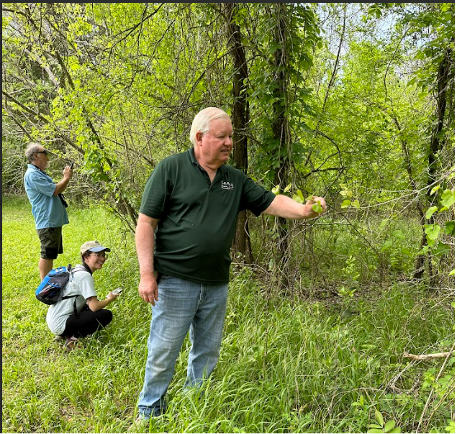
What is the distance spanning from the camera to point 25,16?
491cm

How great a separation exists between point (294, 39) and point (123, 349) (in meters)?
3.15

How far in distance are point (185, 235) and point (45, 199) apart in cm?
313

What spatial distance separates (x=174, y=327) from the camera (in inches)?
94.3

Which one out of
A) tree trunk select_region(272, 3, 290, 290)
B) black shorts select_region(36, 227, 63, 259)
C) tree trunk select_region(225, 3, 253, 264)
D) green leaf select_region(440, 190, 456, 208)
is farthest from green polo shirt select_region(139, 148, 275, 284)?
black shorts select_region(36, 227, 63, 259)

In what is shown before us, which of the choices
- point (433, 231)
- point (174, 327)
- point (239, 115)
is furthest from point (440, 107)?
point (174, 327)

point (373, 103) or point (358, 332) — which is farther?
point (373, 103)

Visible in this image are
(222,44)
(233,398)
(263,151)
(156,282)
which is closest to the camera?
(156,282)

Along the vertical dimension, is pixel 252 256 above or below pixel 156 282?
below

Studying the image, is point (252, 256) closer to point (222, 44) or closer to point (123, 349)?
point (123, 349)

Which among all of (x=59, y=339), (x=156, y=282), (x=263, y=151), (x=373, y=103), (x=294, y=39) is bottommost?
(x=59, y=339)

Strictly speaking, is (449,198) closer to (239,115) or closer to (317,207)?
(317,207)

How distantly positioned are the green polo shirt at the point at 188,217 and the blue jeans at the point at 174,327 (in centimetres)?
9

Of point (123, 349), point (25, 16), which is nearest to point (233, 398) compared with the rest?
point (123, 349)

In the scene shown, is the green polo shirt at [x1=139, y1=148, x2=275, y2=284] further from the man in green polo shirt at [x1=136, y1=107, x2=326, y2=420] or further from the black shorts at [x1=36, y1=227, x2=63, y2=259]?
the black shorts at [x1=36, y1=227, x2=63, y2=259]
